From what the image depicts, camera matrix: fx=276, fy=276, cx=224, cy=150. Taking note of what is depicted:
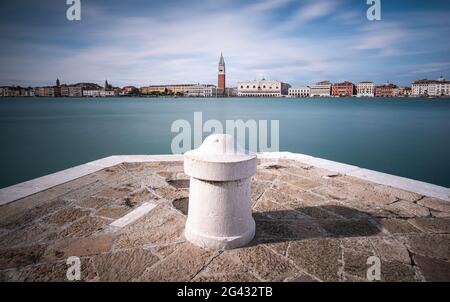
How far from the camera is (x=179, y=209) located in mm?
3482

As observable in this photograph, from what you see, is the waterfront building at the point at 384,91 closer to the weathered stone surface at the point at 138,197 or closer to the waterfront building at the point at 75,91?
the waterfront building at the point at 75,91

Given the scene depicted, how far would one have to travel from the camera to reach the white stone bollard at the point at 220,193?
236cm

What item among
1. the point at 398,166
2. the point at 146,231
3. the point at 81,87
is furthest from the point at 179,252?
the point at 81,87

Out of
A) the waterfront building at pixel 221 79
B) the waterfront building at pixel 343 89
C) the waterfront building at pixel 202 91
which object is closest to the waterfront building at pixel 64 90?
the waterfront building at pixel 202 91

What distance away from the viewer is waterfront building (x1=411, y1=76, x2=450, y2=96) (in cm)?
12338

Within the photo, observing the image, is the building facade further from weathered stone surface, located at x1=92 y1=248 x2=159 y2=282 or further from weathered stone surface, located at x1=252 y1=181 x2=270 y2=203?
weathered stone surface, located at x1=92 y1=248 x2=159 y2=282

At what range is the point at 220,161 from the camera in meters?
2.32

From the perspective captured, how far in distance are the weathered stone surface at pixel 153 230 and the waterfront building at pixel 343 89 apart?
149323 mm

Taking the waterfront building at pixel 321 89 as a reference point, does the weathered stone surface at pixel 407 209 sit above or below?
below

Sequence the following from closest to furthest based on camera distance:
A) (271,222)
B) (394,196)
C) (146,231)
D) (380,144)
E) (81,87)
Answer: (146,231) < (271,222) < (394,196) < (380,144) < (81,87)

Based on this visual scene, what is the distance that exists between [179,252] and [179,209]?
1.04 metres

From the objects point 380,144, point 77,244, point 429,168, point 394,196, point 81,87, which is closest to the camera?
point 77,244
